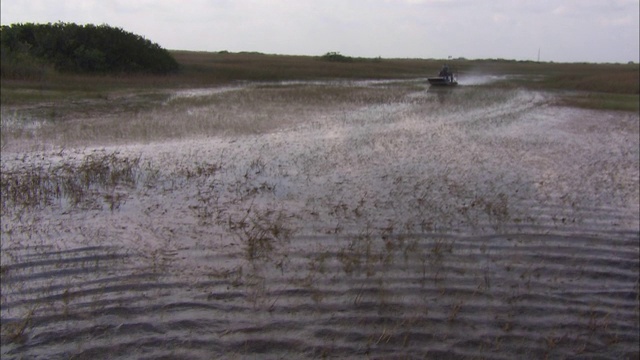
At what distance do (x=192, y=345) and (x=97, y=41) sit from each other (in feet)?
103

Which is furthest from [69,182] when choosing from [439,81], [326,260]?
[439,81]

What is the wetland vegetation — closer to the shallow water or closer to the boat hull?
the shallow water

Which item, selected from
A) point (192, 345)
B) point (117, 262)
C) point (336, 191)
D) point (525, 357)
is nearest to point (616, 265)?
point (525, 357)

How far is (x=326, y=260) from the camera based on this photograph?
6.46 m

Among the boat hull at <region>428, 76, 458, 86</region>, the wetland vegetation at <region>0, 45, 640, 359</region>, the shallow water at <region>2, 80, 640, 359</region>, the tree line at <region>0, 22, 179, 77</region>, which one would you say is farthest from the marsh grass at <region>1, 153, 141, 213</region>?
the boat hull at <region>428, 76, 458, 86</region>

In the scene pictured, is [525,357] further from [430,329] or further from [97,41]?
[97,41]

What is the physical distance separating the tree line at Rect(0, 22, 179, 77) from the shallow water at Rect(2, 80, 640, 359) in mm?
20169

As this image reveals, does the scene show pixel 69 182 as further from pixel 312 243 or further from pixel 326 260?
pixel 326 260

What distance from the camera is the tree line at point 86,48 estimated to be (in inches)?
1174

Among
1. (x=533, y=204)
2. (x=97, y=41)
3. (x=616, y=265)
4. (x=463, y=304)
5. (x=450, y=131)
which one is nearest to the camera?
(x=463, y=304)

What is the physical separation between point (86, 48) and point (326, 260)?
95.7ft

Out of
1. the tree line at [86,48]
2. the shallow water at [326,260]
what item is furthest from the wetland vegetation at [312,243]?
the tree line at [86,48]

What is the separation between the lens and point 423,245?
7.03 m

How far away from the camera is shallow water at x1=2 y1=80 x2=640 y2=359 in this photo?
15.9ft
